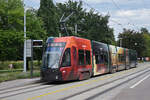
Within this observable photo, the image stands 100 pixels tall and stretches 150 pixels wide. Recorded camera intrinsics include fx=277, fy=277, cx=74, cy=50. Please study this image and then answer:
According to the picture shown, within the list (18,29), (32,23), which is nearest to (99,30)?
(32,23)

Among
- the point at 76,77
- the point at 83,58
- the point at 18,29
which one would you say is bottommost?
the point at 76,77

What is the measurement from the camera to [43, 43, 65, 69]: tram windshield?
1719 cm

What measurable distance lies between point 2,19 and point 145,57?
283 ft

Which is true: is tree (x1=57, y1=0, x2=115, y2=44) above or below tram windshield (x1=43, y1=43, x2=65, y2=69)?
above

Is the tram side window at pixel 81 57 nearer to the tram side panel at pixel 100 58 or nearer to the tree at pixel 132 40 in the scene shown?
the tram side panel at pixel 100 58

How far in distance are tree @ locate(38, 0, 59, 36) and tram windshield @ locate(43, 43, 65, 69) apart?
2883 cm

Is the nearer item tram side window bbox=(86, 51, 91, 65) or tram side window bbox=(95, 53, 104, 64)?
tram side window bbox=(86, 51, 91, 65)

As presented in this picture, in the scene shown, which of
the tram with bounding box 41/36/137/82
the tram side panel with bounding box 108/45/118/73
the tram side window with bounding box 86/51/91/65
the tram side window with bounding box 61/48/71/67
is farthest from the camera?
the tram side panel with bounding box 108/45/118/73

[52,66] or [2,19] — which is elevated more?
[2,19]

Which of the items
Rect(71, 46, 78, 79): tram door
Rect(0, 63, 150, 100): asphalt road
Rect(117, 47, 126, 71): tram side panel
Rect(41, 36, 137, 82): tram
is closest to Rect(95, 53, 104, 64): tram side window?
Rect(41, 36, 137, 82): tram

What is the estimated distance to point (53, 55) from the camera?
57.2ft

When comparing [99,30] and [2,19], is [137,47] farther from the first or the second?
[2,19]

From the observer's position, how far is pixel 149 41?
107125 millimetres

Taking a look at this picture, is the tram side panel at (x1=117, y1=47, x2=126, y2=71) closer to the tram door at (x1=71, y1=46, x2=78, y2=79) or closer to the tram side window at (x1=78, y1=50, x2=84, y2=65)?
the tram side window at (x1=78, y1=50, x2=84, y2=65)
